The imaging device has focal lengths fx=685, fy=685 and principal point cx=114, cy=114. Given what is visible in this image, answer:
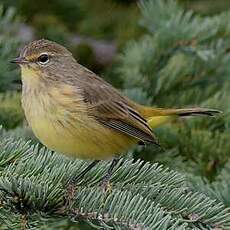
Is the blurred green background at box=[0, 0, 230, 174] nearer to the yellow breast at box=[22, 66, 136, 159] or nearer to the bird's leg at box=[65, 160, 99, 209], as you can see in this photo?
the yellow breast at box=[22, 66, 136, 159]

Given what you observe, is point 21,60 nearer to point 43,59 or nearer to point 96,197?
point 43,59

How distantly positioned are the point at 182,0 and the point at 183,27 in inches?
46.9

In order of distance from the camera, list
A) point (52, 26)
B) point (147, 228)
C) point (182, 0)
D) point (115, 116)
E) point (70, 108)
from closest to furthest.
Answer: point (147, 228)
point (70, 108)
point (115, 116)
point (52, 26)
point (182, 0)

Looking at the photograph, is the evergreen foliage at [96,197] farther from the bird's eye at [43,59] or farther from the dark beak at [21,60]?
the bird's eye at [43,59]

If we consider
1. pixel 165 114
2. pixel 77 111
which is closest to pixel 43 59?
pixel 77 111

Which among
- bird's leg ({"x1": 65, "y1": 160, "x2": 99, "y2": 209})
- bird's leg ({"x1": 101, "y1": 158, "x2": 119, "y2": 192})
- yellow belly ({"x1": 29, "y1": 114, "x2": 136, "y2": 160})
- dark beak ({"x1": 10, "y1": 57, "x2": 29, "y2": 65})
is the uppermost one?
dark beak ({"x1": 10, "y1": 57, "x2": 29, "y2": 65})

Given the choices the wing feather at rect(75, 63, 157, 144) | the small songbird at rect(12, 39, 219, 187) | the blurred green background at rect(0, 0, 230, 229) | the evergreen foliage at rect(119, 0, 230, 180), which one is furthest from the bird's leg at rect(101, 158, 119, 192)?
the evergreen foliage at rect(119, 0, 230, 180)

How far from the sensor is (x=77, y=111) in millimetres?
3455

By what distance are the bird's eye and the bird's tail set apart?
63 cm

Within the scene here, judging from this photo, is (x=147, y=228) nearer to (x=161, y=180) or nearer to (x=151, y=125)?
(x=161, y=180)

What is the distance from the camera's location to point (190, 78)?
4.27 m

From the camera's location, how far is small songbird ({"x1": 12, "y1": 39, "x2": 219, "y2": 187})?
3328 mm

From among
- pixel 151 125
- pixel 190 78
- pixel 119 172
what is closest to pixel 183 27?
pixel 190 78

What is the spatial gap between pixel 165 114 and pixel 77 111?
61 cm
